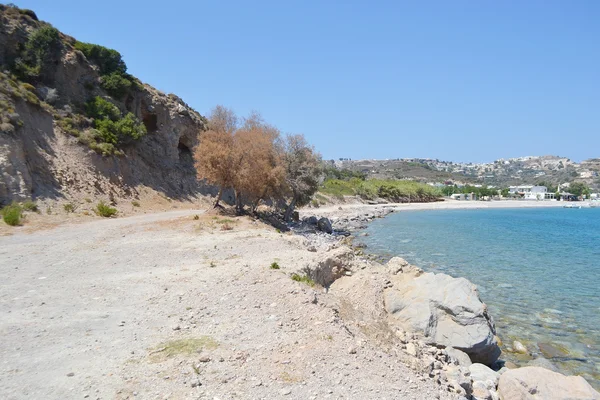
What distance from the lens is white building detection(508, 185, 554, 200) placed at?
14238 cm

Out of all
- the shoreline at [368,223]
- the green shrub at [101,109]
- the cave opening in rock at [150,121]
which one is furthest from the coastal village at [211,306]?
the cave opening in rock at [150,121]

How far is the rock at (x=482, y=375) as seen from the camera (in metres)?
8.77

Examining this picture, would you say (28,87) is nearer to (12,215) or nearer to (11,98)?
(11,98)

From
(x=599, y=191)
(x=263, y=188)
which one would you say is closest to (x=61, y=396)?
(x=263, y=188)

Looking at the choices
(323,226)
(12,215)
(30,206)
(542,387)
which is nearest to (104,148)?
(30,206)

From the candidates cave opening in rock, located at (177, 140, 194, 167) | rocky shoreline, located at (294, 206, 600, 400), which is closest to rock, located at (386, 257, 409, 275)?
rocky shoreline, located at (294, 206, 600, 400)

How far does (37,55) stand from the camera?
3297cm

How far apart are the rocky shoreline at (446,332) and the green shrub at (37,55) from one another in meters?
30.6

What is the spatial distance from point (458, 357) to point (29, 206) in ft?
73.7

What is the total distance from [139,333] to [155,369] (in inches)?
64.6

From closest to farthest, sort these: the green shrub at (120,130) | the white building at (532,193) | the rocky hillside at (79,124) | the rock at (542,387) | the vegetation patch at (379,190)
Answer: the rock at (542,387) → the rocky hillside at (79,124) → the green shrub at (120,130) → the vegetation patch at (379,190) → the white building at (532,193)

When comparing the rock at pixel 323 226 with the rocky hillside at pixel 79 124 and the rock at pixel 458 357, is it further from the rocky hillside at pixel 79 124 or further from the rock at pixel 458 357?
the rock at pixel 458 357

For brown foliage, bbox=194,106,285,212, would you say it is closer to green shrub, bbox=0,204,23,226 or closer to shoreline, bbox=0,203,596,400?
green shrub, bbox=0,204,23,226

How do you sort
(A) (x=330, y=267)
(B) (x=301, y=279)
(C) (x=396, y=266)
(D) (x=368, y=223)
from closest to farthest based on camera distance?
(B) (x=301, y=279)
(A) (x=330, y=267)
(C) (x=396, y=266)
(D) (x=368, y=223)
